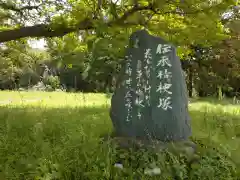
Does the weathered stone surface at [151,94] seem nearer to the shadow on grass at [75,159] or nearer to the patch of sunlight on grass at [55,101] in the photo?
the shadow on grass at [75,159]

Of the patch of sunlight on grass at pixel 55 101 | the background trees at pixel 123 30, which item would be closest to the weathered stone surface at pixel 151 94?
the background trees at pixel 123 30

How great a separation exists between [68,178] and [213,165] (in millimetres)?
1725

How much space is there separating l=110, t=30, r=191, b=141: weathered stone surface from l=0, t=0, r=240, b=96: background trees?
0.72 feet

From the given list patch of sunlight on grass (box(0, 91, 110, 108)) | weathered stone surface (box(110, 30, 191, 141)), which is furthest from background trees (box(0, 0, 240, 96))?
patch of sunlight on grass (box(0, 91, 110, 108))

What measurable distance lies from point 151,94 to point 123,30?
95cm

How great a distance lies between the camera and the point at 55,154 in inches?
150

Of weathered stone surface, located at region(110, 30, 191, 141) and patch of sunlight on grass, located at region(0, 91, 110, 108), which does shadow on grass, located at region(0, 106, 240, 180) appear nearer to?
weathered stone surface, located at region(110, 30, 191, 141)

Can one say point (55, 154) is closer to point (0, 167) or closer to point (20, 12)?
point (0, 167)

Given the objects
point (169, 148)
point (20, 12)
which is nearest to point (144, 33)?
point (169, 148)

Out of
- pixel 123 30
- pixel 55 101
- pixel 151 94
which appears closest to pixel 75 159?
pixel 151 94

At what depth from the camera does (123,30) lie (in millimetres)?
4023

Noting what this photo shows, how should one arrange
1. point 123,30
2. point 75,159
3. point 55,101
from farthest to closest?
1. point 55,101
2. point 123,30
3. point 75,159

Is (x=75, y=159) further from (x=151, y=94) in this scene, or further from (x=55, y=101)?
(x=55, y=101)

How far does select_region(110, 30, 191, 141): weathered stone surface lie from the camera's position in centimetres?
417
